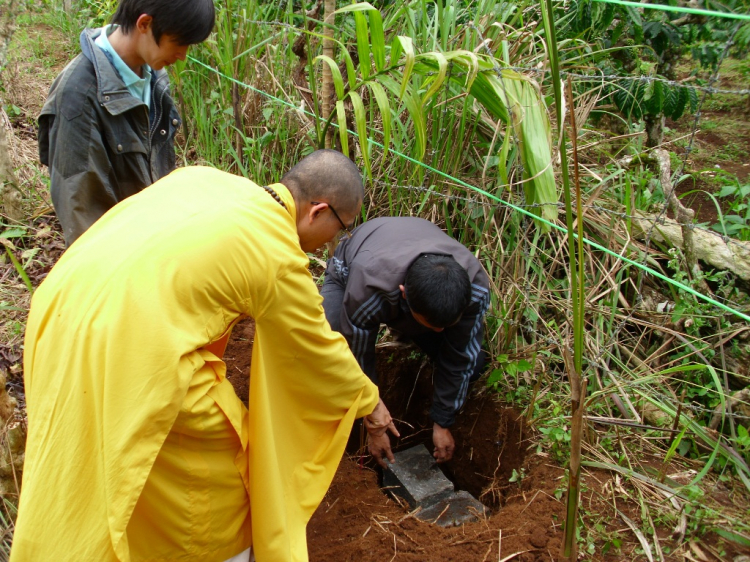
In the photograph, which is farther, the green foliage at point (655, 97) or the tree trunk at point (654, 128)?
the tree trunk at point (654, 128)

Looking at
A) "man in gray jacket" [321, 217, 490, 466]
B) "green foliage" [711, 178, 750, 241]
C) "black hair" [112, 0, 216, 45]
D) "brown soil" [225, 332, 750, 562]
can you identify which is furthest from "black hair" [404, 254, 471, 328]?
"green foliage" [711, 178, 750, 241]

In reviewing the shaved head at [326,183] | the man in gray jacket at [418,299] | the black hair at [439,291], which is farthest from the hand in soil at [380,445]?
the shaved head at [326,183]

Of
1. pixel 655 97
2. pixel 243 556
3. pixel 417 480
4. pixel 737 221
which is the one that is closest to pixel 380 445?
pixel 417 480

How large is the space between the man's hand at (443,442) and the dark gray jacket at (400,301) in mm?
60

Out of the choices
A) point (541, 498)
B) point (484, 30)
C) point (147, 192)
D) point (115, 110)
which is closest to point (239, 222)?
point (147, 192)

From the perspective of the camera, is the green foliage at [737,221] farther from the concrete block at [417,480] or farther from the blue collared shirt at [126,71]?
the blue collared shirt at [126,71]

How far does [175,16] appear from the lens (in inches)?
77.7

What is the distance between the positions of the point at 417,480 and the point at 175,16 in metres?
2.05

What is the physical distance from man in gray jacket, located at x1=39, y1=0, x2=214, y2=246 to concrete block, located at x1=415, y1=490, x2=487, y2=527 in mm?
1733

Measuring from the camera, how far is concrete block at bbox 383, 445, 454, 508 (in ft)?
8.55

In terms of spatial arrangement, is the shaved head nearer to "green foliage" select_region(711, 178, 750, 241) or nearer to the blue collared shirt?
the blue collared shirt

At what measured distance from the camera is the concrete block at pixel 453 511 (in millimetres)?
2486

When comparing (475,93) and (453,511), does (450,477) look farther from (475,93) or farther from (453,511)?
(475,93)

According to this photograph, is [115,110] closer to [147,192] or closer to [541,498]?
[147,192]
